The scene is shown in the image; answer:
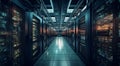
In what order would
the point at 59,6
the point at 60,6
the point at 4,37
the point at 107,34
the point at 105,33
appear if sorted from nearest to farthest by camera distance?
1. the point at 4,37
2. the point at 107,34
3. the point at 105,33
4. the point at 60,6
5. the point at 59,6

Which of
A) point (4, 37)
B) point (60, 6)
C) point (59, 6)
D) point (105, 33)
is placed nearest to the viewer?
point (4, 37)

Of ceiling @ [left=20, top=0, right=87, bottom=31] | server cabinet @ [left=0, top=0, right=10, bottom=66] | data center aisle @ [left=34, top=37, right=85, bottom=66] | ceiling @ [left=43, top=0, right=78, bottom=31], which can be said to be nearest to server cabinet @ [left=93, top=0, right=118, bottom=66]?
data center aisle @ [left=34, top=37, right=85, bottom=66]

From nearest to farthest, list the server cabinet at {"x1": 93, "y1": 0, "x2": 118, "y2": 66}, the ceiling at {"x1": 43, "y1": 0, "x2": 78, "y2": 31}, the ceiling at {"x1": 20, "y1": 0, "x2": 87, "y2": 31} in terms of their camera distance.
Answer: the server cabinet at {"x1": 93, "y1": 0, "x2": 118, "y2": 66}
the ceiling at {"x1": 20, "y1": 0, "x2": 87, "y2": 31}
the ceiling at {"x1": 43, "y1": 0, "x2": 78, "y2": 31}

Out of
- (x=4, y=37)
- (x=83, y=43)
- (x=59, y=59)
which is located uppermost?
(x=4, y=37)

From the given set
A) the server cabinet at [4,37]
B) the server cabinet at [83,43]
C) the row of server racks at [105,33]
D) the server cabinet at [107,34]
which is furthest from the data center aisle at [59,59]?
the server cabinet at [4,37]

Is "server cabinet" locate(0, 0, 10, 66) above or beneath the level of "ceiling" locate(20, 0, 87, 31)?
beneath

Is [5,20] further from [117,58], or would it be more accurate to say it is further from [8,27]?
[117,58]

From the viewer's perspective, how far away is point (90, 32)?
13.9 feet

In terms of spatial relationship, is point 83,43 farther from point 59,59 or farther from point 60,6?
point 60,6

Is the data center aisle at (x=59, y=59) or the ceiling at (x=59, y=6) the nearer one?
the data center aisle at (x=59, y=59)

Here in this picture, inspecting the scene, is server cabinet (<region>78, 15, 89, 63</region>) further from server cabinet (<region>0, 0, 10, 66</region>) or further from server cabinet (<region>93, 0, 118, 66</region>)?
server cabinet (<region>0, 0, 10, 66</region>)

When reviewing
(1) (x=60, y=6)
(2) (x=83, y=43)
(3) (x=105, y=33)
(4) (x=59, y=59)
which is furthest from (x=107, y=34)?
(1) (x=60, y=6)

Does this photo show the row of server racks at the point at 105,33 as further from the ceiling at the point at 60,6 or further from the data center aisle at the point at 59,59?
the ceiling at the point at 60,6

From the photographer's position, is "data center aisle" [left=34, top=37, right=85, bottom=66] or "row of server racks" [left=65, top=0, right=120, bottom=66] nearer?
"row of server racks" [left=65, top=0, right=120, bottom=66]
